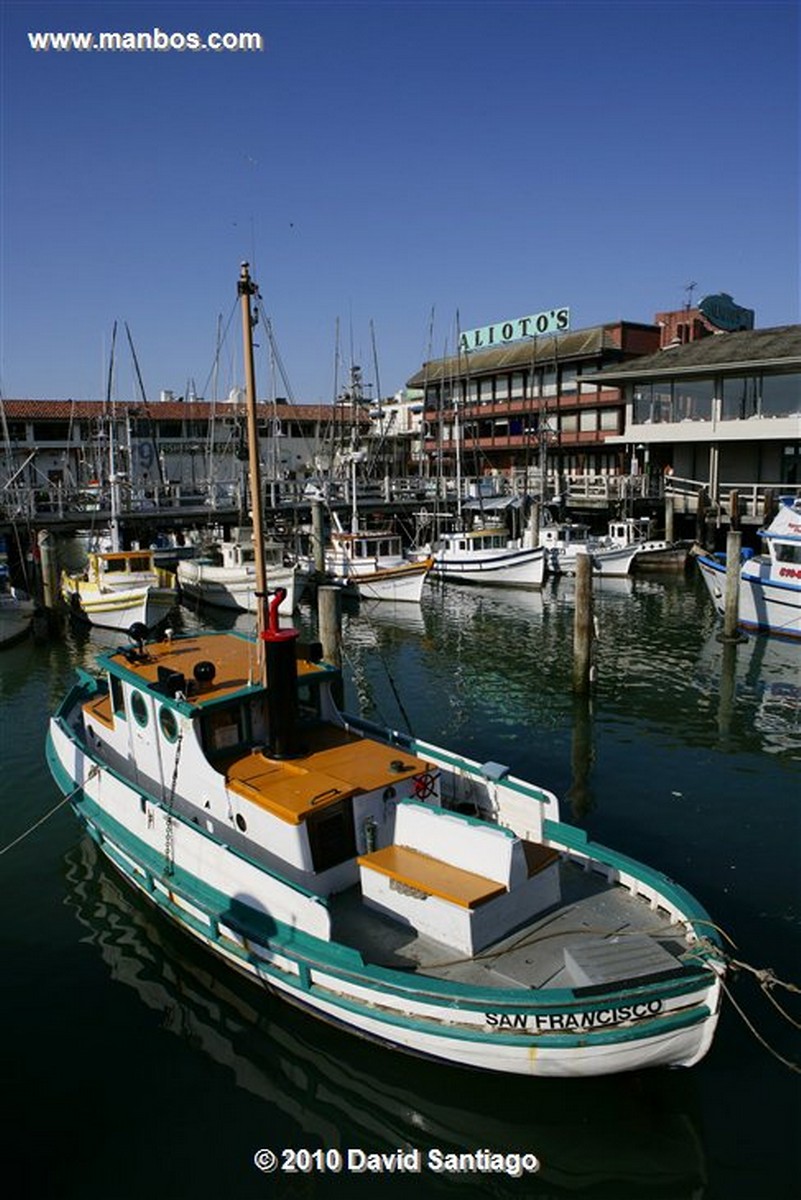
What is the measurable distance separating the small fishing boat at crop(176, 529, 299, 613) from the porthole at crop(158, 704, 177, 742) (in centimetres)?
2304

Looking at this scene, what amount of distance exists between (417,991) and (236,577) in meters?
30.6

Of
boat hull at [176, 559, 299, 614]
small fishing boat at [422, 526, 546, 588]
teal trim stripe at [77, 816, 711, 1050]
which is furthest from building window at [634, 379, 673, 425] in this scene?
teal trim stripe at [77, 816, 711, 1050]

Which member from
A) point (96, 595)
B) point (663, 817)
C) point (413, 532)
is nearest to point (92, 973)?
point (663, 817)

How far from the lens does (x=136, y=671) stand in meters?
13.3

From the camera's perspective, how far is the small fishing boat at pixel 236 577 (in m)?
36.5

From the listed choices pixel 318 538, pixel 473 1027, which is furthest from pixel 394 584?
pixel 473 1027

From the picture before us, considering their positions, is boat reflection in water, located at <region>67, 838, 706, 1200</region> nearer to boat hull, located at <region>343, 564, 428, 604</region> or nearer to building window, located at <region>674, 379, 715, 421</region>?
boat hull, located at <region>343, 564, 428, 604</region>

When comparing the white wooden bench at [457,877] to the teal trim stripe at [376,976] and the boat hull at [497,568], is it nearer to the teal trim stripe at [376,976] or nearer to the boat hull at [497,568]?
the teal trim stripe at [376,976]

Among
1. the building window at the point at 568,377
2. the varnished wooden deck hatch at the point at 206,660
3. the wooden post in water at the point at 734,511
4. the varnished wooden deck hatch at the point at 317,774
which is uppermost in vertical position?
the building window at the point at 568,377

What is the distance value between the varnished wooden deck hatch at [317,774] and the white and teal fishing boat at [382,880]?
4 cm

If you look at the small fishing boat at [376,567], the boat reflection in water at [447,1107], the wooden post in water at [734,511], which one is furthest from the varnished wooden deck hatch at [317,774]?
the wooden post in water at [734,511]

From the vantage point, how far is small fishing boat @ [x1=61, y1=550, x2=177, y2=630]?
32688 millimetres

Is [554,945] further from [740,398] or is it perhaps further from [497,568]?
[740,398]

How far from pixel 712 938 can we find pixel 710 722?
12.5m
